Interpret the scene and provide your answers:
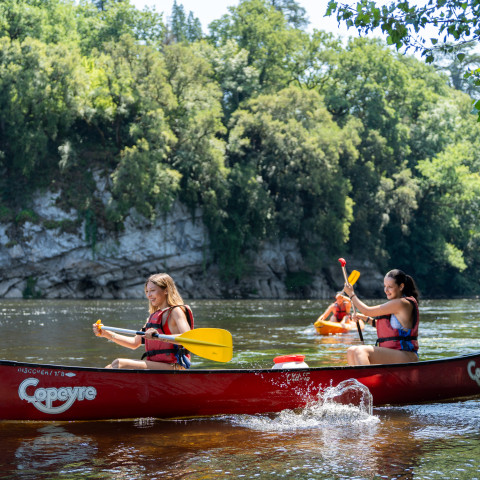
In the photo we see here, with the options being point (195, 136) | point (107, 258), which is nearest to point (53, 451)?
point (107, 258)

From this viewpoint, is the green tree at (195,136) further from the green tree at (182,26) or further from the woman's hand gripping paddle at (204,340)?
the woman's hand gripping paddle at (204,340)

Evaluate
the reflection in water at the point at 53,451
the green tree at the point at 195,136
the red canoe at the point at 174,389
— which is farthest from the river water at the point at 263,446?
the green tree at the point at 195,136

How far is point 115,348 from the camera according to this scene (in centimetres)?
1237

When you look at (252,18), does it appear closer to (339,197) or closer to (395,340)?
(339,197)

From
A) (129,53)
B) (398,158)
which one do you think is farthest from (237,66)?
(398,158)

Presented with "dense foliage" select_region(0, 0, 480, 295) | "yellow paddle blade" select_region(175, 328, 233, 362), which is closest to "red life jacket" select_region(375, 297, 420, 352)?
"yellow paddle blade" select_region(175, 328, 233, 362)

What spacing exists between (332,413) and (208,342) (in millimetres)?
1358

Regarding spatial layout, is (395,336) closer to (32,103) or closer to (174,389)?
(174,389)

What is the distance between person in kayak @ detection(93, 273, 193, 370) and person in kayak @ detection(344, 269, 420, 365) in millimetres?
1710

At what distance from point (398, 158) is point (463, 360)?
38643 mm

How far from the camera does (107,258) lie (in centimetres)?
3462

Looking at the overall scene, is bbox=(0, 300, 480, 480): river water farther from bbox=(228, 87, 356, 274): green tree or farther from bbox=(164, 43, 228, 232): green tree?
bbox=(228, 87, 356, 274): green tree

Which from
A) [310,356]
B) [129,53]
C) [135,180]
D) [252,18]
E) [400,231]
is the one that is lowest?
[310,356]

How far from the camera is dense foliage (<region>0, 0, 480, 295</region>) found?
34.3 meters
